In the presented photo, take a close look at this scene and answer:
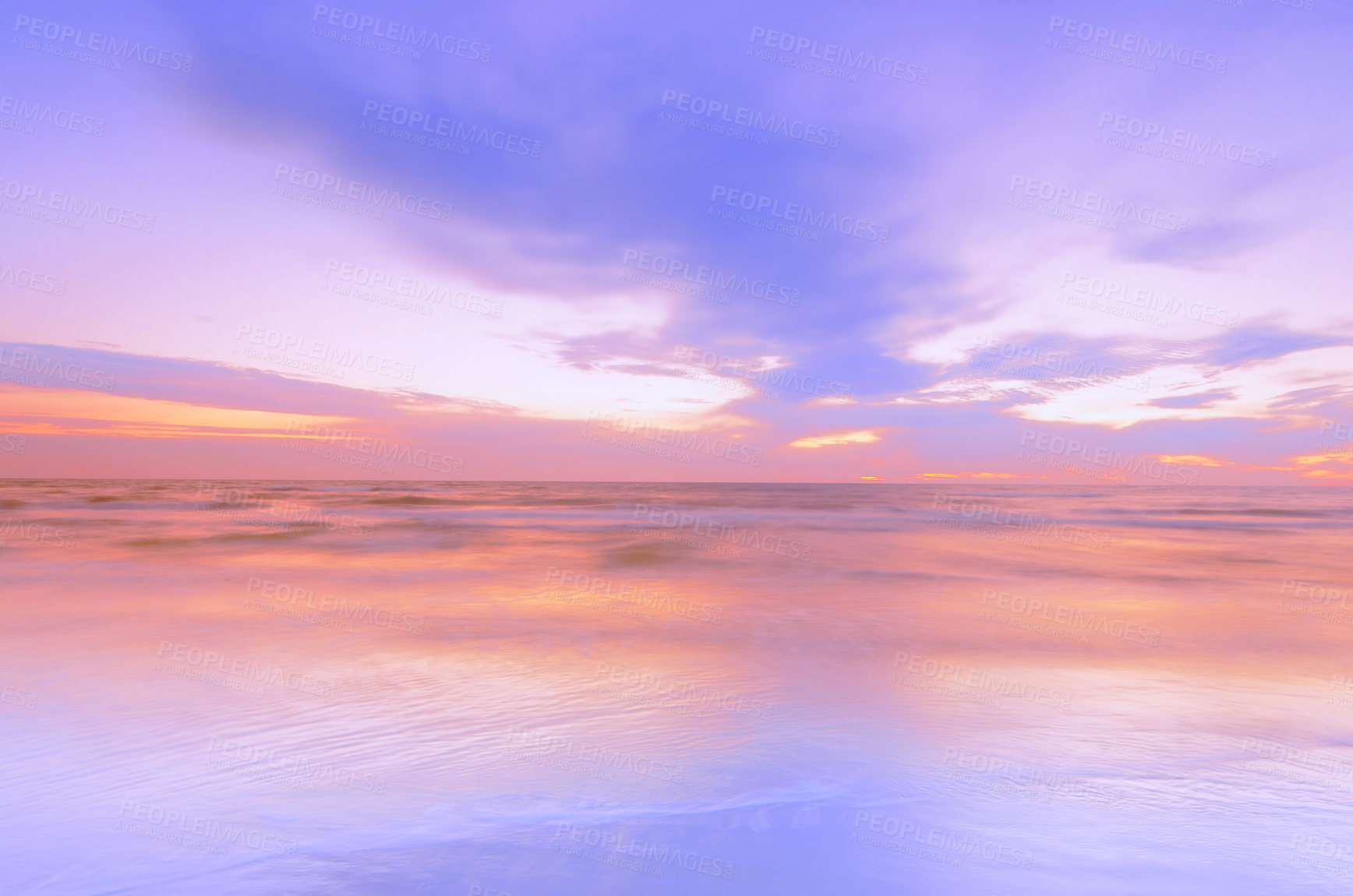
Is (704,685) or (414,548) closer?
(704,685)

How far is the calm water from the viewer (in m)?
2.82

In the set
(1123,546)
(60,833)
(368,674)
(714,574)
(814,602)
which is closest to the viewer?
(60,833)

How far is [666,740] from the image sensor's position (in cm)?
406

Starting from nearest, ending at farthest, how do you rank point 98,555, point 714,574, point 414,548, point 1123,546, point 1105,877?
point 1105,877 < point 714,574 < point 98,555 < point 414,548 < point 1123,546

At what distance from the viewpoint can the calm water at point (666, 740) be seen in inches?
111

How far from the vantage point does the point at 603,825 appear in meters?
3.11

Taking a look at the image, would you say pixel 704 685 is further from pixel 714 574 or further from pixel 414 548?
pixel 414 548

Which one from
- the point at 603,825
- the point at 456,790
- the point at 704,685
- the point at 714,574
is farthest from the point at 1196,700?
the point at 714,574

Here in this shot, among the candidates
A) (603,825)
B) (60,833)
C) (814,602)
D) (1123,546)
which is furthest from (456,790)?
(1123,546)

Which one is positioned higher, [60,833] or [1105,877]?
[1105,877]

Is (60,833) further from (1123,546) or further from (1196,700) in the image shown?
(1123,546)

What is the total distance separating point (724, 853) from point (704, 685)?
93.7 inches

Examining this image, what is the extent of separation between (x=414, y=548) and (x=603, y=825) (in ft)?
52.1

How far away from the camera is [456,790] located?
3.41 meters
